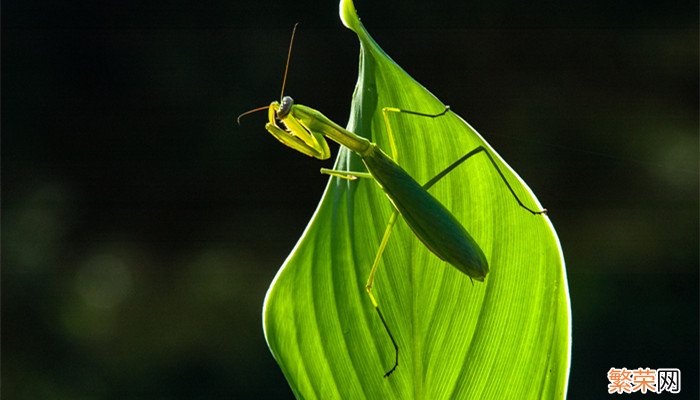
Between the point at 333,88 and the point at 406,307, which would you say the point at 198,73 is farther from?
Answer: the point at 406,307

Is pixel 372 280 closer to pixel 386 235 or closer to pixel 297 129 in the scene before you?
pixel 386 235

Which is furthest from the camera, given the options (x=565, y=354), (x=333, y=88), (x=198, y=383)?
(x=333, y=88)

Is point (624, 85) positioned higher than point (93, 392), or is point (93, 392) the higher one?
point (624, 85)

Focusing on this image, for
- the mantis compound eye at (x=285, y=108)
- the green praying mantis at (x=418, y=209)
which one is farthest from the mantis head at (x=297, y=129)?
→ the green praying mantis at (x=418, y=209)

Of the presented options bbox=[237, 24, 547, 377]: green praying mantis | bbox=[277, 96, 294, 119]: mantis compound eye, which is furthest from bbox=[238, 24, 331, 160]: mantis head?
bbox=[237, 24, 547, 377]: green praying mantis

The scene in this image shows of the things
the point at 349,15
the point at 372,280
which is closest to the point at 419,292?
the point at 372,280

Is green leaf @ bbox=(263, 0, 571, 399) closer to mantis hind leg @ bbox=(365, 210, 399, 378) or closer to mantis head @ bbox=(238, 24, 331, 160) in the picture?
mantis hind leg @ bbox=(365, 210, 399, 378)

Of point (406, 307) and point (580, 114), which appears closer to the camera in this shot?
point (406, 307)

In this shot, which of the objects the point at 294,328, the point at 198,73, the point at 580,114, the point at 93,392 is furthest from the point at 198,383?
the point at 294,328
